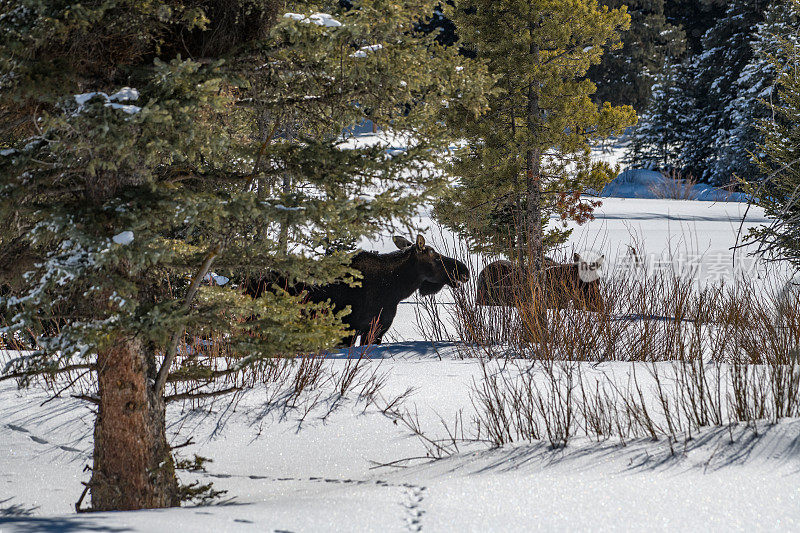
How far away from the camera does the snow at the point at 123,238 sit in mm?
2723

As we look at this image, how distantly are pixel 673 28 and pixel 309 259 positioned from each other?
3276 cm

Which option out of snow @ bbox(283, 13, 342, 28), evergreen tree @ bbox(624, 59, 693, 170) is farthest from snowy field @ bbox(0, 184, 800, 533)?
evergreen tree @ bbox(624, 59, 693, 170)

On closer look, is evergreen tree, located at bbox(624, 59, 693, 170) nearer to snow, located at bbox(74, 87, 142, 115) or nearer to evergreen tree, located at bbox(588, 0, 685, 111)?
evergreen tree, located at bbox(588, 0, 685, 111)

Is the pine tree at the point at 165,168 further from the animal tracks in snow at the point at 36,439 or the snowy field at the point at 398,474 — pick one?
the animal tracks in snow at the point at 36,439

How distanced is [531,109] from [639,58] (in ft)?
77.3

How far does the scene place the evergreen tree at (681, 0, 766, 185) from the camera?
27.3m

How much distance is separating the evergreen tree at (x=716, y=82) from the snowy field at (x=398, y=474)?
25.0m

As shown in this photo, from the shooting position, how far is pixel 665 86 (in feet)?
101

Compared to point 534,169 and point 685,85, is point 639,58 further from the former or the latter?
point 534,169

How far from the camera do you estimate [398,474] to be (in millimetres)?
3818

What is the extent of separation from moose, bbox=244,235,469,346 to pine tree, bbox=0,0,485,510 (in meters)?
4.43

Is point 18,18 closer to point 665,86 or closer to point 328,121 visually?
point 328,121

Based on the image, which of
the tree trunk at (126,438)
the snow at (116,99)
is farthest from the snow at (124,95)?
the tree trunk at (126,438)

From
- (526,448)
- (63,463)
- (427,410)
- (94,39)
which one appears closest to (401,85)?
(94,39)
